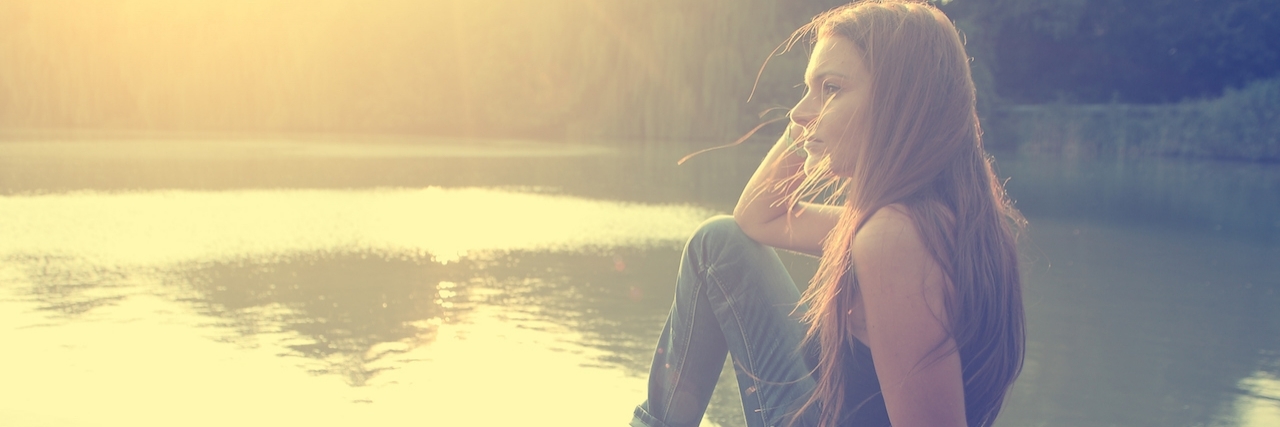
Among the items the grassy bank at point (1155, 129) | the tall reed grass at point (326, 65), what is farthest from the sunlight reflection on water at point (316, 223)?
the grassy bank at point (1155, 129)

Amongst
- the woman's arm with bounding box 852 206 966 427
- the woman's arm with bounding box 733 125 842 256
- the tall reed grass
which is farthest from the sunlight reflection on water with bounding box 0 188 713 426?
the tall reed grass

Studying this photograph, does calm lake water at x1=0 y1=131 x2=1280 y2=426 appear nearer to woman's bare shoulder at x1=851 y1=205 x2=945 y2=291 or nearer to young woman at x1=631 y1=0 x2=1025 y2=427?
young woman at x1=631 y1=0 x2=1025 y2=427

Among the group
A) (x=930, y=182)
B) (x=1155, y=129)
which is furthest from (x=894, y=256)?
(x=1155, y=129)

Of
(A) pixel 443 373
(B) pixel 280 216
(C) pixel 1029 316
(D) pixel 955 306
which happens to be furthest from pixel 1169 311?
(B) pixel 280 216

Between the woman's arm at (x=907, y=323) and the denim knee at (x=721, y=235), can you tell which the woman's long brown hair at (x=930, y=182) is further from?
the denim knee at (x=721, y=235)

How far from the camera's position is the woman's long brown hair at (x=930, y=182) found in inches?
45.8

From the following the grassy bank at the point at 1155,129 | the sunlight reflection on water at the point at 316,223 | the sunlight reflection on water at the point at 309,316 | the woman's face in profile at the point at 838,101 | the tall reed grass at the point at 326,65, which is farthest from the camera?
the tall reed grass at the point at 326,65

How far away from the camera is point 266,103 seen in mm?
26578

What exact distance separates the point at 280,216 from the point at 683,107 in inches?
548

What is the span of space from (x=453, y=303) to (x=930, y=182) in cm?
418

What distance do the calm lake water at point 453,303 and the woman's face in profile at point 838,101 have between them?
3.19 ft

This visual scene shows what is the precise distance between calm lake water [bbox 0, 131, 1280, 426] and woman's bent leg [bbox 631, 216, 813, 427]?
2.65ft

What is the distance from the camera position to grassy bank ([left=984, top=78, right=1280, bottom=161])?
2066 centimetres

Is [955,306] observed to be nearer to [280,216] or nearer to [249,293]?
[249,293]
